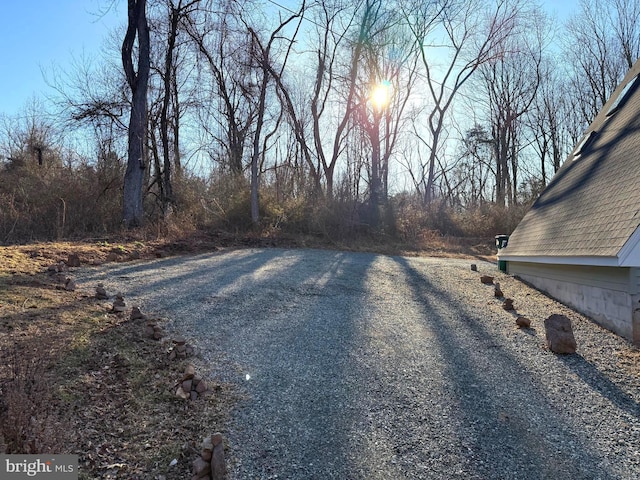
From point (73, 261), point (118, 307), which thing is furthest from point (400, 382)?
point (73, 261)

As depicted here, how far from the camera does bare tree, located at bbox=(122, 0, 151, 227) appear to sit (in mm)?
11125

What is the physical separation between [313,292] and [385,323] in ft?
6.17

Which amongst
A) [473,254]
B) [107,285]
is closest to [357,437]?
[107,285]

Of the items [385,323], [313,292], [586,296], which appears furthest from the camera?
[313,292]

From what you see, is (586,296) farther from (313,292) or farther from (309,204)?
(309,204)

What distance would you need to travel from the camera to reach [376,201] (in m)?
17.2

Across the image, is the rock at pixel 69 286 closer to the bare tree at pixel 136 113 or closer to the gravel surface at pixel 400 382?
the gravel surface at pixel 400 382

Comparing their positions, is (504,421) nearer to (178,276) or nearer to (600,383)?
(600,383)

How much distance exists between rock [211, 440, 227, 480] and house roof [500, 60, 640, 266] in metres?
4.54

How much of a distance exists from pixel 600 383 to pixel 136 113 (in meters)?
12.2

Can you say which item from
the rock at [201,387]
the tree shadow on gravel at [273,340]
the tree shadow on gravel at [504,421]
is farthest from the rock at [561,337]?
the rock at [201,387]

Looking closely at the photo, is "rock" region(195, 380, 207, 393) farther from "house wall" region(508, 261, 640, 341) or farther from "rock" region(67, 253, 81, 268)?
"rock" region(67, 253, 81, 268)

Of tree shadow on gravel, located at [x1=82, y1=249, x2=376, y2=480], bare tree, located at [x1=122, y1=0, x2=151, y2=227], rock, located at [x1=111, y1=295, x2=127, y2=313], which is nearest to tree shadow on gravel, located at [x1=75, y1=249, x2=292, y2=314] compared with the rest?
tree shadow on gravel, located at [x1=82, y1=249, x2=376, y2=480]
